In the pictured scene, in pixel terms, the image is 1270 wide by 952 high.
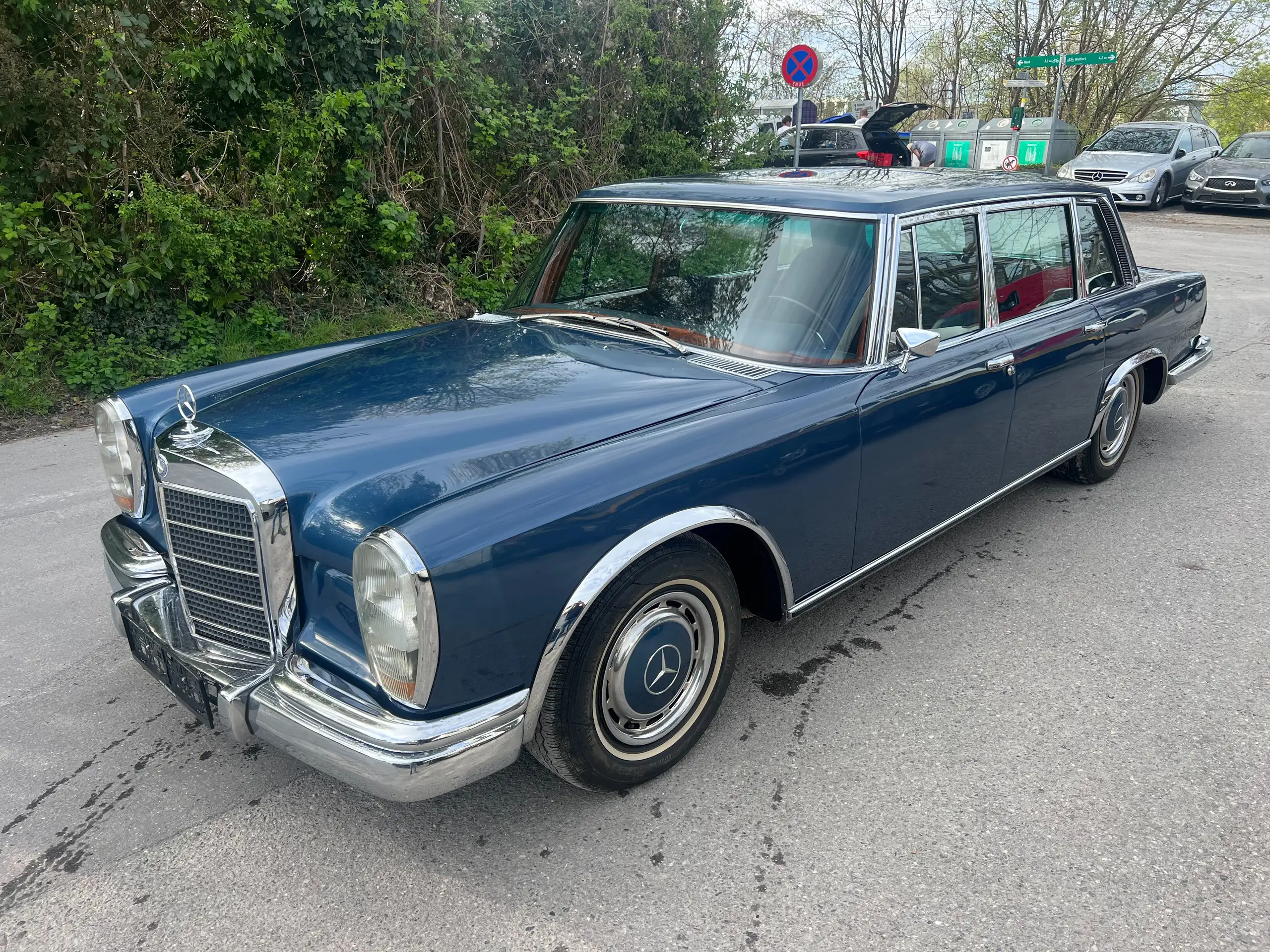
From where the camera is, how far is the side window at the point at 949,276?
3379mm

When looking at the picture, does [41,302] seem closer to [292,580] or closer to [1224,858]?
[292,580]

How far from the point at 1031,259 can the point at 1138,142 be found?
61.4 feet

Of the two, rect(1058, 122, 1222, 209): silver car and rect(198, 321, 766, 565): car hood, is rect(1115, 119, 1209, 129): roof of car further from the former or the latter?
rect(198, 321, 766, 565): car hood

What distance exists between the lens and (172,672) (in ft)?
8.39

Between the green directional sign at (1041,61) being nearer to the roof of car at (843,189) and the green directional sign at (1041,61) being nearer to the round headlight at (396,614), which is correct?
the roof of car at (843,189)

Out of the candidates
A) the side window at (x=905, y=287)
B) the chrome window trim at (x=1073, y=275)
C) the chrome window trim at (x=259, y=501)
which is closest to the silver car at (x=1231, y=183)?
the chrome window trim at (x=1073, y=275)

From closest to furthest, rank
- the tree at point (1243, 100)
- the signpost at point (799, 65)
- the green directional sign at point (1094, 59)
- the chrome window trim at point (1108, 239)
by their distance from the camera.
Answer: the chrome window trim at point (1108, 239)
the signpost at point (799, 65)
the green directional sign at point (1094, 59)
the tree at point (1243, 100)

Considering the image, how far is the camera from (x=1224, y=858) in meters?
2.45

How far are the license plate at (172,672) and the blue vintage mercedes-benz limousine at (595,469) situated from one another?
13mm

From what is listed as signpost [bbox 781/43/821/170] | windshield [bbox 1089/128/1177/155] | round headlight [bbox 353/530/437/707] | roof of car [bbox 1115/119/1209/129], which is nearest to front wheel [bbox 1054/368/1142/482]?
round headlight [bbox 353/530/437/707]

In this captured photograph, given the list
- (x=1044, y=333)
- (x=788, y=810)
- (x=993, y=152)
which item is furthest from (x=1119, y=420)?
(x=993, y=152)

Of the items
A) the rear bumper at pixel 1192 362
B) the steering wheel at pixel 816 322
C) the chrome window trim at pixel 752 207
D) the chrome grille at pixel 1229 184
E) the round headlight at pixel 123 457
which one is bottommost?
the rear bumper at pixel 1192 362

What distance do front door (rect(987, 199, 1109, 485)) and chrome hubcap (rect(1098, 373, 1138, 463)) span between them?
38cm

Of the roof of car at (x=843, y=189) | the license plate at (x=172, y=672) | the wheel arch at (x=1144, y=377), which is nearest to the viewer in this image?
the license plate at (x=172, y=672)
